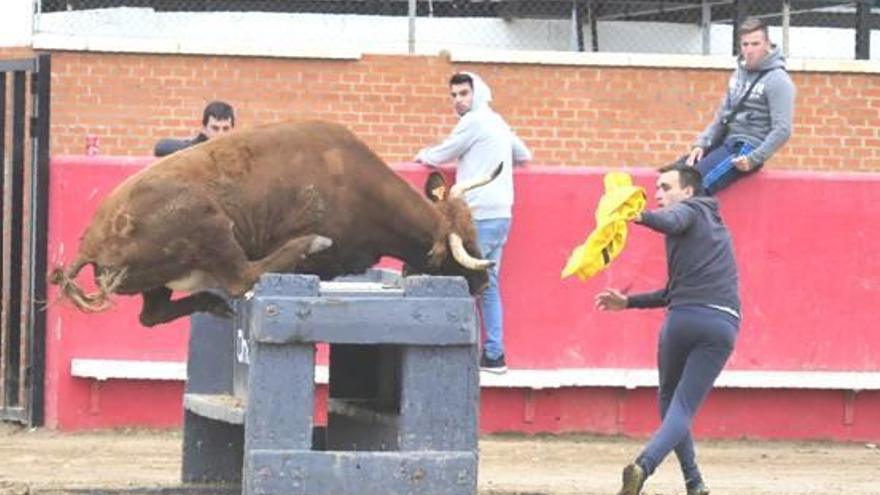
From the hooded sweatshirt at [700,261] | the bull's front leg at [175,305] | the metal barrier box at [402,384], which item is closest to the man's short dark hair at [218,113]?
the bull's front leg at [175,305]

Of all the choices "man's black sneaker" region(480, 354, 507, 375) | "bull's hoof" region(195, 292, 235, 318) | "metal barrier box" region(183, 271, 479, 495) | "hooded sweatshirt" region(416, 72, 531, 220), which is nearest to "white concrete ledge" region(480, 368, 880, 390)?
"man's black sneaker" region(480, 354, 507, 375)

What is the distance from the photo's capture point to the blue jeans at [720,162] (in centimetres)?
1236

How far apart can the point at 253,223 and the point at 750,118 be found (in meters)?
4.55

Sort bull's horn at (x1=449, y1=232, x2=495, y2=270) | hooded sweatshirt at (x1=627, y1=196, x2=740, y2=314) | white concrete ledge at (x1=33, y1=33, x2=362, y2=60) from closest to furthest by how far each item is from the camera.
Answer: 1. bull's horn at (x1=449, y1=232, x2=495, y2=270)
2. hooded sweatshirt at (x1=627, y1=196, x2=740, y2=314)
3. white concrete ledge at (x1=33, y1=33, x2=362, y2=60)

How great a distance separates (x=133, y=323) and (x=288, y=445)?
5501mm

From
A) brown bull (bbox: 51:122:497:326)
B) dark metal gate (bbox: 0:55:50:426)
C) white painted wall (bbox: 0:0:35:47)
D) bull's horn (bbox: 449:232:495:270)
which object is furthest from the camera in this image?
white painted wall (bbox: 0:0:35:47)

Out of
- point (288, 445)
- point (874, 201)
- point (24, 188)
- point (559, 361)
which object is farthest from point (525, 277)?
point (288, 445)

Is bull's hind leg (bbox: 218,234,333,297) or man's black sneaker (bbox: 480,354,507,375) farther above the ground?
bull's hind leg (bbox: 218,234,333,297)

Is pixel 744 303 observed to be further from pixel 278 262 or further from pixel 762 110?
pixel 278 262

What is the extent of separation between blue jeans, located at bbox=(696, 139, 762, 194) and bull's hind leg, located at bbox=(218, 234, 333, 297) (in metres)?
4.24

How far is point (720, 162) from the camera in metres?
12.4

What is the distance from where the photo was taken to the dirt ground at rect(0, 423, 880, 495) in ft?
34.8

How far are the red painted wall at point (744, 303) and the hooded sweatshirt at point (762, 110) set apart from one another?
27.1 inches

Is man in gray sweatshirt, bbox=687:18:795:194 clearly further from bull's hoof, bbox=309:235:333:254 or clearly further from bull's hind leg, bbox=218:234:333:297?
bull's hind leg, bbox=218:234:333:297
